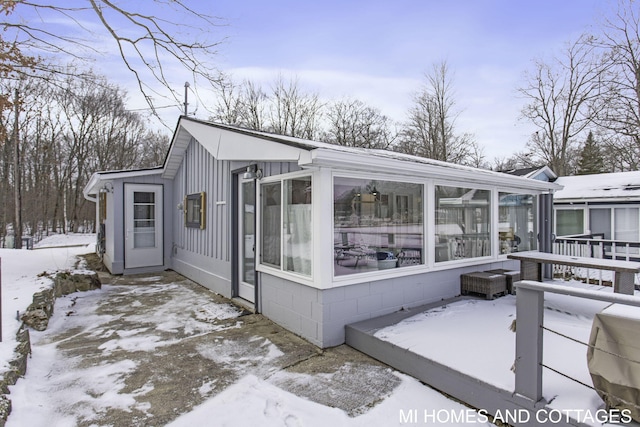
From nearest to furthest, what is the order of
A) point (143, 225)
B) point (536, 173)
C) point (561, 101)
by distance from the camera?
point (143, 225) → point (536, 173) → point (561, 101)

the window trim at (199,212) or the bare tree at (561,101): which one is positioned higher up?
the bare tree at (561,101)

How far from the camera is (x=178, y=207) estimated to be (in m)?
8.44

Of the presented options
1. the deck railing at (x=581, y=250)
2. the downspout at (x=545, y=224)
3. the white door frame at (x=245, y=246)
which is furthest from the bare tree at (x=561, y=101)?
the white door frame at (x=245, y=246)

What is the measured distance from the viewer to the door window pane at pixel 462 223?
16.8ft

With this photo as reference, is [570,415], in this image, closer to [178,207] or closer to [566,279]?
[566,279]

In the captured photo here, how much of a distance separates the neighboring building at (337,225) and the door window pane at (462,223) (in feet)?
0.06

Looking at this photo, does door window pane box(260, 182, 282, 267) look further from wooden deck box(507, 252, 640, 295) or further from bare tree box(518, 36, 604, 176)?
bare tree box(518, 36, 604, 176)

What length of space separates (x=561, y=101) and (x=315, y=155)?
21.7m

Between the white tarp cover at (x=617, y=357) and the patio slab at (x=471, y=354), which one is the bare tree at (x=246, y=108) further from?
the white tarp cover at (x=617, y=357)

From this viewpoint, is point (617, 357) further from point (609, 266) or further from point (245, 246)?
point (245, 246)

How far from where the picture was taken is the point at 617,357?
6.57 feet

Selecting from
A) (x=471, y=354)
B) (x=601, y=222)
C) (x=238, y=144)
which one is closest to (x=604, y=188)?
(x=601, y=222)

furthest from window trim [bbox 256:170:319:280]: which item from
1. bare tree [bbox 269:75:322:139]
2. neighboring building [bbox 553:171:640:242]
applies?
bare tree [bbox 269:75:322:139]

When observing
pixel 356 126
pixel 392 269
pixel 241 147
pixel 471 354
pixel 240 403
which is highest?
pixel 356 126
